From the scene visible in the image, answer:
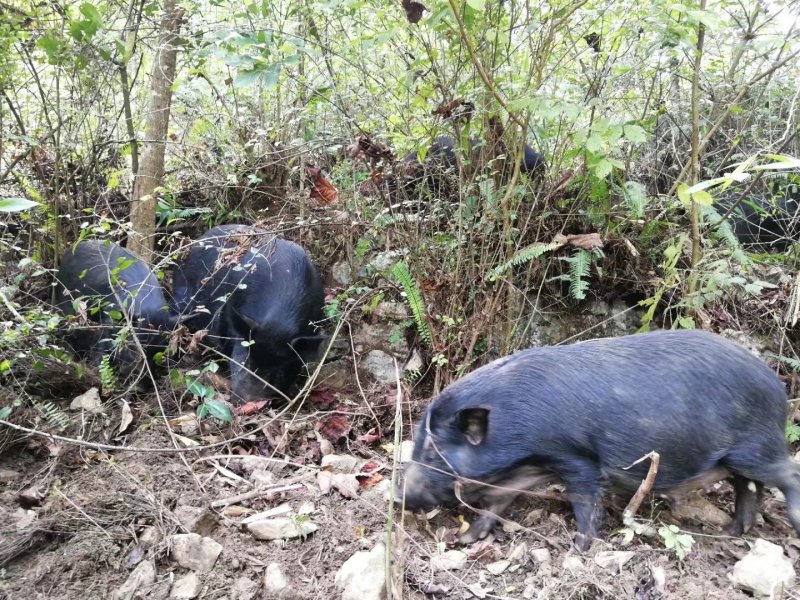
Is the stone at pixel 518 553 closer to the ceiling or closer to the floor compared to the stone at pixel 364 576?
closer to the floor

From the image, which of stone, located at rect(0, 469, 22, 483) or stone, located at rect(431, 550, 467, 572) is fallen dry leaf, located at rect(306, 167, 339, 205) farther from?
stone, located at rect(431, 550, 467, 572)

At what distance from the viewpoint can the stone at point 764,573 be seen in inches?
108

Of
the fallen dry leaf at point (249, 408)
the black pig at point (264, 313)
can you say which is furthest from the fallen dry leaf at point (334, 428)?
the black pig at point (264, 313)

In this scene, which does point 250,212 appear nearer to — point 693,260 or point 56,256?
point 56,256

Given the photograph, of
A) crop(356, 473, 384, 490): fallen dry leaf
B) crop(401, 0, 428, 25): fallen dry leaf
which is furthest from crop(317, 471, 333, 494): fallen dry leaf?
crop(401, 0, 428, 25): fallen dry leaf

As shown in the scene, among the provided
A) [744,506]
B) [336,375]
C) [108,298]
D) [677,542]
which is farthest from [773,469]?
[108,298]

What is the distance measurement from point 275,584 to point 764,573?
215cm

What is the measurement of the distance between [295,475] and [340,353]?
1828mm

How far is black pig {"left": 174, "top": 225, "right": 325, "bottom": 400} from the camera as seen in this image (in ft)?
17.3

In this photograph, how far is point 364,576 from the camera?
113 inches

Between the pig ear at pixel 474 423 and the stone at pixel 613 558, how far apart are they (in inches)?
29.9

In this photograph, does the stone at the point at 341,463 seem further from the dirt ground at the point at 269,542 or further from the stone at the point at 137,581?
the stone at the point at 137,581

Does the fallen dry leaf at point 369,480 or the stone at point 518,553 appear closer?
the stone at point 518,553

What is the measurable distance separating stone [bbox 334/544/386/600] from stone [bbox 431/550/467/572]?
26 centimetres
